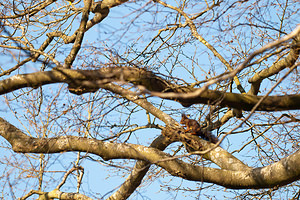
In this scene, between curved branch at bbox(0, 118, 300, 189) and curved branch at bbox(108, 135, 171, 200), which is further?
curved branch at bbox(108, 135, 171, 200)

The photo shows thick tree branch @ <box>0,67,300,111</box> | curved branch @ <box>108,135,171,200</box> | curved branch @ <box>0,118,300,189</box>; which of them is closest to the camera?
thick tree branch @ <box>0,67,300,111</box>

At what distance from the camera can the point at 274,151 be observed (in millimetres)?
6117

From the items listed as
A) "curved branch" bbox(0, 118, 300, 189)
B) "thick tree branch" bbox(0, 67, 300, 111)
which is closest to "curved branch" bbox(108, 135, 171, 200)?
"curved branch" bbox(0, 118, 300, 189)

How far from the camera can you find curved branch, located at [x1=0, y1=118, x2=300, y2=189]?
423 cm

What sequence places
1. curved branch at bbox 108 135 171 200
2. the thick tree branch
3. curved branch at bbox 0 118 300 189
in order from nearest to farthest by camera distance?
the thick tree branch < curved branch at bbox 0 118 300 189 < curved branch at bbox 108 135 171 200

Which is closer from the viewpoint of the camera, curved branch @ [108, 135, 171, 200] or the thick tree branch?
the thick tree branch

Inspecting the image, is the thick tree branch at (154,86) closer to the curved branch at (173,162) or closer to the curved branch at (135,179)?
the curved branch at (173,162)

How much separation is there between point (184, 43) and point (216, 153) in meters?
2.50

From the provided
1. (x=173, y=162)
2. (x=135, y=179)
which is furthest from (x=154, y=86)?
A: (x=135, y=179)

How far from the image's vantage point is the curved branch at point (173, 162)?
13.9 feet

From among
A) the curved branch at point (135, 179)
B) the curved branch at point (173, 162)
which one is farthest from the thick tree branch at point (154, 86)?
the curved branch at point (135, 179)

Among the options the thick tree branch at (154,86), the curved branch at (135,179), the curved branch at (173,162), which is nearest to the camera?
the thick tree branch at (154,86)

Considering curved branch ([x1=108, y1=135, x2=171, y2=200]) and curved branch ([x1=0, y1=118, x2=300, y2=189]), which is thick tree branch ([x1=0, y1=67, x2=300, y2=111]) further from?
curved branch ([x1=108, y1=135, x2=171, y2=200])

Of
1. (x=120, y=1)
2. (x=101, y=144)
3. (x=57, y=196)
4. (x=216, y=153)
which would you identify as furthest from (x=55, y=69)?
(x=57, y=196)
